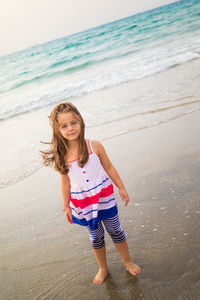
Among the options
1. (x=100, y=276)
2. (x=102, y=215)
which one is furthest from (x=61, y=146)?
(x=100, y=276)

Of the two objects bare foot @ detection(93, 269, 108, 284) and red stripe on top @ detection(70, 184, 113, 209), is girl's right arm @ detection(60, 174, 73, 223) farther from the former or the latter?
bare foot @ detection(93, 269, 108, 284)

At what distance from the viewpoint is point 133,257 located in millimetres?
2498

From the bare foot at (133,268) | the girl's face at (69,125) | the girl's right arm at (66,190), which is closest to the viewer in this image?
the girl's face at (69,125)

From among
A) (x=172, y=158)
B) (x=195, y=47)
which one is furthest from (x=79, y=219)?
(x=195, y=47)

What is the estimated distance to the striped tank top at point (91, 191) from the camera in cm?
210

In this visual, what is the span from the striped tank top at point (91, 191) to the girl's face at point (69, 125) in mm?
166

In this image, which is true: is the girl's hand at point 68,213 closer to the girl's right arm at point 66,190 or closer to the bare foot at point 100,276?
the girl's right arm at point 66,190

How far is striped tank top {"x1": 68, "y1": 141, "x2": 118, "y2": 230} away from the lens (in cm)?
210

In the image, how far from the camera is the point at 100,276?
2.35 meters

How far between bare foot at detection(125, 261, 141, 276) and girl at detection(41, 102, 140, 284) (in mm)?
280

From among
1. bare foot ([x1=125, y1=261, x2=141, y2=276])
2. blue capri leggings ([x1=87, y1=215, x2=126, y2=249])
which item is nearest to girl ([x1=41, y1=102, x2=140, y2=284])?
blue capri leggings ([x1=87, y1=215, x2=126, y2=249])

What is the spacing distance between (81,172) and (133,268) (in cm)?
96

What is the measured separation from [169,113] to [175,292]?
4.20 m

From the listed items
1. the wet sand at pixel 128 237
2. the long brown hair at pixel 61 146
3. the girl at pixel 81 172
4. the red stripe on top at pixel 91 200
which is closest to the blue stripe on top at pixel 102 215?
the girl at pixel 81 172
